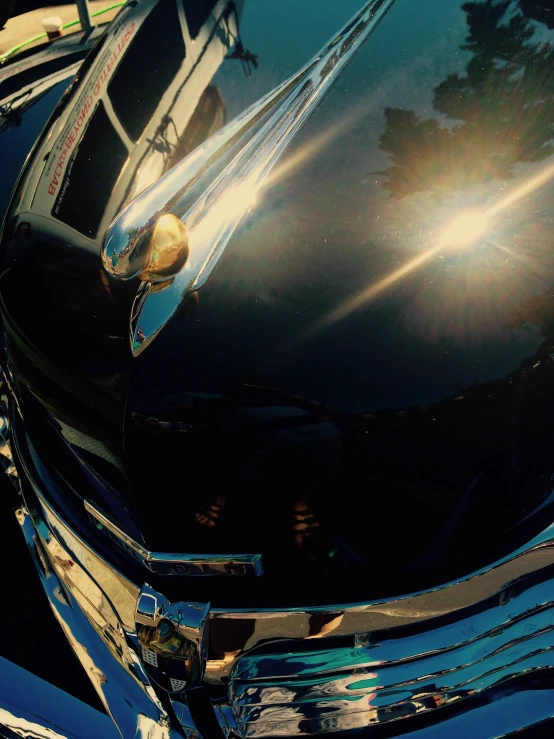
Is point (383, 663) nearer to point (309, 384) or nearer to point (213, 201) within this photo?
point (309, 384)

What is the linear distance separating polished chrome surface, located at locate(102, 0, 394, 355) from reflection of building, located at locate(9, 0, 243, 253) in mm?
156

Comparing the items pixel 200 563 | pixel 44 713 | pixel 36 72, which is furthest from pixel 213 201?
pixel 36 72

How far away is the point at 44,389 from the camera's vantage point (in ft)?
4.89

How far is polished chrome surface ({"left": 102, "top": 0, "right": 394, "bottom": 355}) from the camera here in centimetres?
130

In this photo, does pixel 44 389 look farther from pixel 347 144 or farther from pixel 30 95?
pixel 30 95

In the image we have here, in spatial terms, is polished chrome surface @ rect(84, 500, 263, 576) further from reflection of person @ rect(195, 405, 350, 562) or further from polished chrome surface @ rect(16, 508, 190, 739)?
polished chrome surface @ rect(16, 508, 190, 739)

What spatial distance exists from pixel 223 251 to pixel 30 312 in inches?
16.4

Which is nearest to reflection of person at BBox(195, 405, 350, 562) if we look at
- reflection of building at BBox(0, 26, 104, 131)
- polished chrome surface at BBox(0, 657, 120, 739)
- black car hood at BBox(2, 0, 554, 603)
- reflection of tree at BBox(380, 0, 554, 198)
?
black car hood at BBox(2, 0, 554, 603)

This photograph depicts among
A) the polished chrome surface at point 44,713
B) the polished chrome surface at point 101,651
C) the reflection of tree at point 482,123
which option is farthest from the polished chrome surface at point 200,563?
the reflection of tree at point 482,123

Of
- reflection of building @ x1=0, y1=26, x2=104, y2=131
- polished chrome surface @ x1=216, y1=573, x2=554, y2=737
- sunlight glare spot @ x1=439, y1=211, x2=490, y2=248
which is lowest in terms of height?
polished chrome surface @ x1=216, y1=573, x2=554, y2=737

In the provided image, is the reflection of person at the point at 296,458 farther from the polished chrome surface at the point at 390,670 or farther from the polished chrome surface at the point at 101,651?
the polished chrome surface at the point at 101,651

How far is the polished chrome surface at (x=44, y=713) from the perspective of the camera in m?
1.64

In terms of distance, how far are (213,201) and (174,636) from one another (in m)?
0.81

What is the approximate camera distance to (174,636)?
1.39 m
